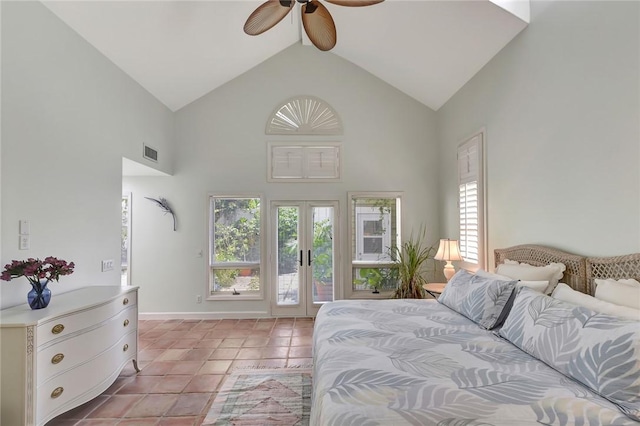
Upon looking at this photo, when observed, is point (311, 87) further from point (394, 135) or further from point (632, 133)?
point (632, 133)

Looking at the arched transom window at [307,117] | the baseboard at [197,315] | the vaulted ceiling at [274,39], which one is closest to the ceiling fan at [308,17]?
the vaulted ceiling at [274,39]

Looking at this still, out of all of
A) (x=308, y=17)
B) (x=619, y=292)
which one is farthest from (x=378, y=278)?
(x=308, y=17)

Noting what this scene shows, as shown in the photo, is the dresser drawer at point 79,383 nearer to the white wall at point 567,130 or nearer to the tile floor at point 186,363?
the tile floor at point 186,363

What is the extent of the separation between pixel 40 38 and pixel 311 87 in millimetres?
3397

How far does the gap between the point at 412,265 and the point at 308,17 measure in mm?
3528

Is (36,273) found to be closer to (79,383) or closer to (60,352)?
(60,352)

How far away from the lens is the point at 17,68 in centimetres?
231

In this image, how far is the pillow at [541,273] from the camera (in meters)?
2.38

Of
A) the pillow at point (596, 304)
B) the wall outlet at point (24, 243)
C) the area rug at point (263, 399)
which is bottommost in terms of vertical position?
the area rug at point (263, 399)

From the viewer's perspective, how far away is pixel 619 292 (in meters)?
1.82

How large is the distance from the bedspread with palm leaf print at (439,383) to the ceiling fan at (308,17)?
2.44 metres

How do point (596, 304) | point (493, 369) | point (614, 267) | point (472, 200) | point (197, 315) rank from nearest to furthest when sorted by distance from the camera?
point (493, 369) < point (596, 304) < point (614, 267) < point (472, 200) < point (197, 315)

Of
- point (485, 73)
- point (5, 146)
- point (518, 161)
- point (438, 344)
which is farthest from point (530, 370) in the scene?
point (5, 146)

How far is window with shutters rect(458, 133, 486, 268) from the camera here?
3709 mm
